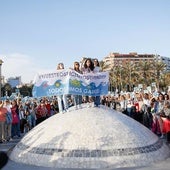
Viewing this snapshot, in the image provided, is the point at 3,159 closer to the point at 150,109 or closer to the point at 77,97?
the point at 77,97

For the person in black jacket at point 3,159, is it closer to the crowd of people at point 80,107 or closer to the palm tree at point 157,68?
the crowd of people at point 80,107

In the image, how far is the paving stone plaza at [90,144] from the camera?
875 cm

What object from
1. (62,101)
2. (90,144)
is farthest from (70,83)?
(90,144)

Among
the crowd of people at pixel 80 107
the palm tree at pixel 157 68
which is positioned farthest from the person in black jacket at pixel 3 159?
the palm tree at pixel 157 68

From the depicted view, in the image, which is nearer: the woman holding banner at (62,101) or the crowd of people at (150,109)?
the woman holding banner at (62,101)

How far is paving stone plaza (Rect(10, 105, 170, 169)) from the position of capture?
8.75 m

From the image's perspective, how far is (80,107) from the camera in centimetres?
1082

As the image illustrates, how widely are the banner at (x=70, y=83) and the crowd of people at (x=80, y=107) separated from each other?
0.16 metres

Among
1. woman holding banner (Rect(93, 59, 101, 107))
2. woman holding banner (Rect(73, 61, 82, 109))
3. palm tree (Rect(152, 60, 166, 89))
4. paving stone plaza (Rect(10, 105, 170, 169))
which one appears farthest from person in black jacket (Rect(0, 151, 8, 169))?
palm tree (Rect(152, 60, 166, 89))

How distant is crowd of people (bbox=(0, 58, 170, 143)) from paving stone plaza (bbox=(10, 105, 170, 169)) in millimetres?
1027

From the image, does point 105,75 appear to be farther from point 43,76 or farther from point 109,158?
point 109,158

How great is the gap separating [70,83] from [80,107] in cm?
79

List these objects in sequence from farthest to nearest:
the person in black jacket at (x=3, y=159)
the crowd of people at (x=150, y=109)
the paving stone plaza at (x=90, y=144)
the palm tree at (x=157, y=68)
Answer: the palm tree at (x=157, y=68) < the crowd of people at (x=150, y=109) < the person in black jacket at (x=3, y=159) < the paving stone plaza at (x=90, y=144)

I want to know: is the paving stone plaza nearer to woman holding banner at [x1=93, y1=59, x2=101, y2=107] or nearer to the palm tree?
woman holding banner at [x1=93, y1=59, x2=101, y2=107]
